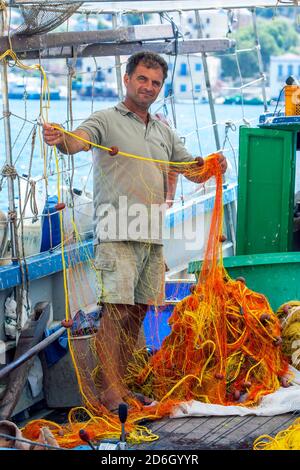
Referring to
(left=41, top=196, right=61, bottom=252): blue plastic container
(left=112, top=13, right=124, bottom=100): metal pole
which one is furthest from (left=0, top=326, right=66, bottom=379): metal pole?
(left=112, top=13, right=124, bottom=100): metal pole

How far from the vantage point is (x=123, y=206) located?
6.50m

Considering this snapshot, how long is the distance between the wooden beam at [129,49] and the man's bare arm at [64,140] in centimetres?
146

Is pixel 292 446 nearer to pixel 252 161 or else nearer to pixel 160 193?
pixel 160 193

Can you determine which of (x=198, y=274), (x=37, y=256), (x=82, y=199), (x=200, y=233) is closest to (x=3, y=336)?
(x=37, y=256)

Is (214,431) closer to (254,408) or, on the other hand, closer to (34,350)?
(254,408)

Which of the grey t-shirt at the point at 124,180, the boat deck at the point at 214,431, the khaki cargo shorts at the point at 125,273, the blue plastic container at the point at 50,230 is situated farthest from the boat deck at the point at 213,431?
the blue plastic container at the point at 50,230

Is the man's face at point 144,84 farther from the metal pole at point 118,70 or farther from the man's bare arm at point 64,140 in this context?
the metal pole at point 118,70

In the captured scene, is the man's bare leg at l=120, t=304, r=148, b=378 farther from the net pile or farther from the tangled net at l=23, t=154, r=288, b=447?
the net pile

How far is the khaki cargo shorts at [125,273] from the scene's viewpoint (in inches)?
255

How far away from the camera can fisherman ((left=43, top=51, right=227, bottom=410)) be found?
255 inches

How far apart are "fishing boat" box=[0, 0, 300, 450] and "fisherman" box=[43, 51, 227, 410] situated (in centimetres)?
32

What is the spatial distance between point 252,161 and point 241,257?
1.11 m

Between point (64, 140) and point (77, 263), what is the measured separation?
198cm

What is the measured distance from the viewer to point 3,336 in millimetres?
7293
